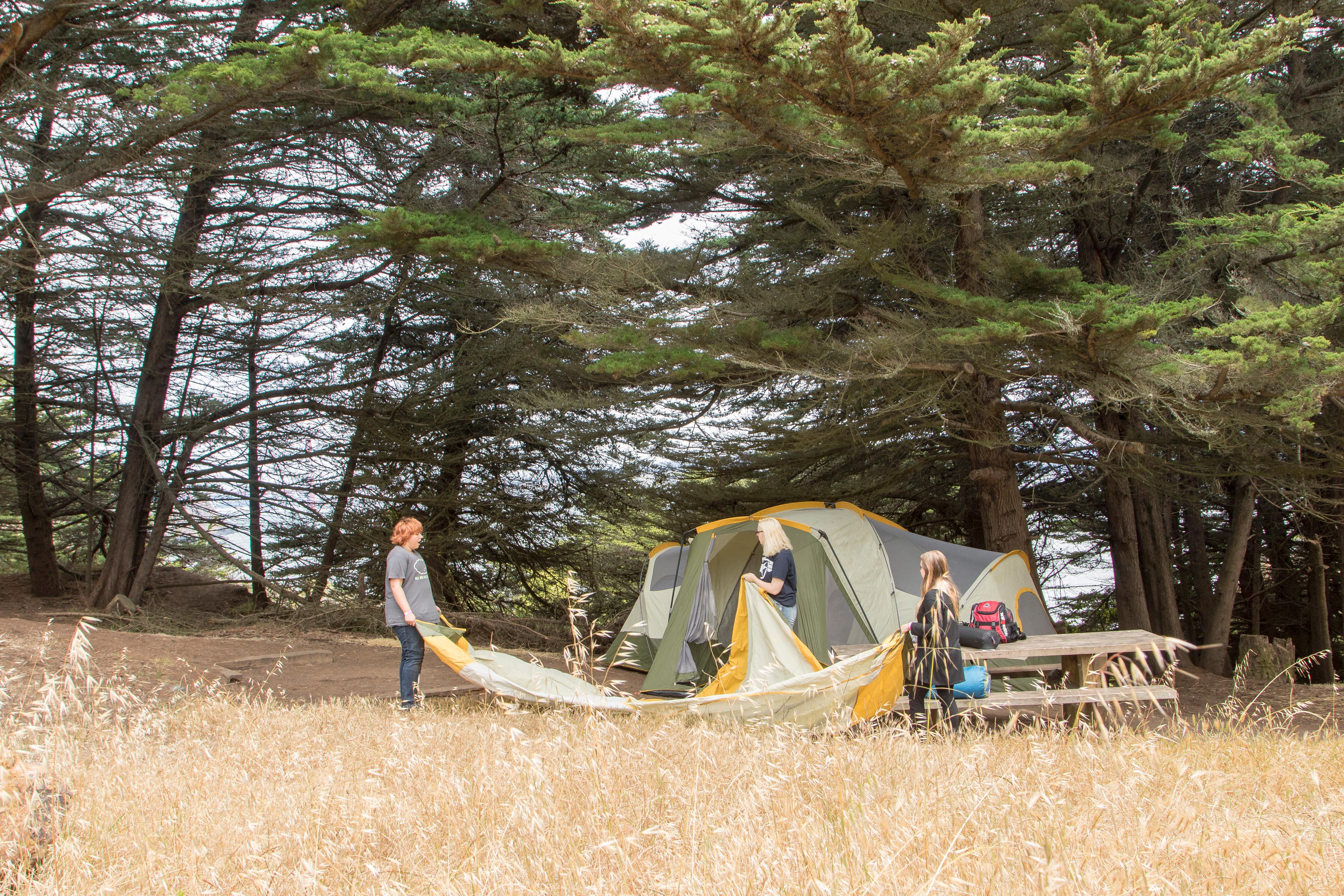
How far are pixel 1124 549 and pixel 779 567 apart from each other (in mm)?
6551

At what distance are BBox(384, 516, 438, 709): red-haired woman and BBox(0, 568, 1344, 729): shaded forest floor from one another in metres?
0.64

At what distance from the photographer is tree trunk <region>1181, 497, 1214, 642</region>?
12492 millimetres

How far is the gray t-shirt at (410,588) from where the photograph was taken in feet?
19.4

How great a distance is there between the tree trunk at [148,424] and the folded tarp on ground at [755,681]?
28.4ft

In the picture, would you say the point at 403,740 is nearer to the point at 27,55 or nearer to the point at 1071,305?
the point at 1071,305

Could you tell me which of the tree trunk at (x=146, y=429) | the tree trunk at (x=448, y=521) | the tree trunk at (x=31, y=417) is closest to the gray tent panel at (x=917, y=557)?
the tree trunk at (x=448, y=521)

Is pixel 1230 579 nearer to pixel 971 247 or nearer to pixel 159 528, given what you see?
pixel 971 247

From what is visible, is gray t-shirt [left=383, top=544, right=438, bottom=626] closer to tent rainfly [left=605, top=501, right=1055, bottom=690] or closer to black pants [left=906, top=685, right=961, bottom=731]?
tent rainfly [left=605, top=501, right=1055, bottom=690]

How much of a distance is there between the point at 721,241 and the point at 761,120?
Result: 17.2ft

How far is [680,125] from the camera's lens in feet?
23.7

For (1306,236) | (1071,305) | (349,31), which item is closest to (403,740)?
(1071,305)

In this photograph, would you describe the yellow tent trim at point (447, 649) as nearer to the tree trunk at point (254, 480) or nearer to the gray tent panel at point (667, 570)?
the gray tent panel at point (667, 570)

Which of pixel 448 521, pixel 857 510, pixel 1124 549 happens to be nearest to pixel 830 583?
pixel 857 510

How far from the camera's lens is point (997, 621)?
6.20 meters
